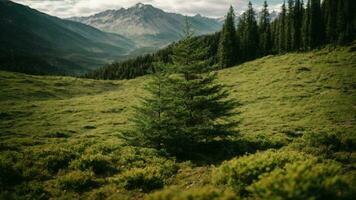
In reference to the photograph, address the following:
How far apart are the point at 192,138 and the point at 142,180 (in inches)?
344

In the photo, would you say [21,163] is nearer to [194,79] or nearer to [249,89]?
[194,79]

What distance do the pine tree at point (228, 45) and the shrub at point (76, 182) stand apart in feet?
239

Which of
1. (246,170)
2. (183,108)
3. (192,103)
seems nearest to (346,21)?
(192,103)

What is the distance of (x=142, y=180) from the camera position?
46.3 ft

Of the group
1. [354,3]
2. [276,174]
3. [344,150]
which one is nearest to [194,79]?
[344,150]

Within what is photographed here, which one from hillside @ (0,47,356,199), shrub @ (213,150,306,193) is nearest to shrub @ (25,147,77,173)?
hillside @ (0,47,356,199)

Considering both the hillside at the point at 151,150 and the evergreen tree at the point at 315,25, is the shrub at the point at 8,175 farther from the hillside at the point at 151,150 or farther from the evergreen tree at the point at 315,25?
the evergreen tree at the point at 315,25

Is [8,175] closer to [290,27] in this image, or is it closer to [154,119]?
[154,119]

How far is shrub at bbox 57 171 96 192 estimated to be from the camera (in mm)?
13570

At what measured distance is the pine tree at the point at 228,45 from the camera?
84.4 m

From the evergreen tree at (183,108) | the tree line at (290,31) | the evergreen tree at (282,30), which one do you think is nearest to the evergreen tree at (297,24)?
the tree line at (290,31)

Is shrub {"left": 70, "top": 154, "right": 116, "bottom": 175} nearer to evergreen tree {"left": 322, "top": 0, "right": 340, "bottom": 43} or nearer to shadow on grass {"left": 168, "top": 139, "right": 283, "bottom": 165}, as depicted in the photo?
shadow on grass {"left": 168, "top": 139, "right": 283, "bottom": 165}

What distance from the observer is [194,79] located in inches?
948

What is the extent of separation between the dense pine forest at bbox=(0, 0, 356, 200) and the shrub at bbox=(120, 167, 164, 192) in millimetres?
47
